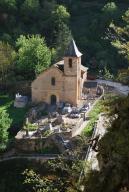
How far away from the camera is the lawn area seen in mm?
42125

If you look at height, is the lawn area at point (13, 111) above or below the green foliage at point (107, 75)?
below

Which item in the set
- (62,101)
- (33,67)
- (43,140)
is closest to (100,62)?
(33,67)

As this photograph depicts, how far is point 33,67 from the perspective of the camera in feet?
169

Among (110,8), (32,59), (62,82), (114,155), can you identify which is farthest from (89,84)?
(114,155)

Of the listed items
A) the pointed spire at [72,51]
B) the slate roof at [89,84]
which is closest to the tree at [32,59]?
the slate roof at [89,84]

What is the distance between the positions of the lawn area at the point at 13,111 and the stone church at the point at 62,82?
208 centimetres

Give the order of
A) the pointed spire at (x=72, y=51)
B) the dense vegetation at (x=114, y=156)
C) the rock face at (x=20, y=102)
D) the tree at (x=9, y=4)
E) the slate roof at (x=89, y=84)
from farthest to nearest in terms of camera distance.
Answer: the tree at (x=9, y=4) < the slate roof at (x=89, y=84) < the rock face at (x=20, y=102) < the pointed spire at (x=72, y=51) < the dense vegetation at (x=114, y=156)

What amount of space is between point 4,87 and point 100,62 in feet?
37.7

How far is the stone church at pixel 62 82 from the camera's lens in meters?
45.1

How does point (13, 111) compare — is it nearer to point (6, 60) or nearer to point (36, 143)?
point (36, 143)

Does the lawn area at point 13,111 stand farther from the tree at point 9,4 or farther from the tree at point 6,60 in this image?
the tree at point 9,4

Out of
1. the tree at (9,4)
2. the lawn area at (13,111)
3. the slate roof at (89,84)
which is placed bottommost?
the lawn area at (13,111)

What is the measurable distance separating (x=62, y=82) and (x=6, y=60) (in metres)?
8.85

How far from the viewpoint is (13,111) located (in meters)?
44.9
